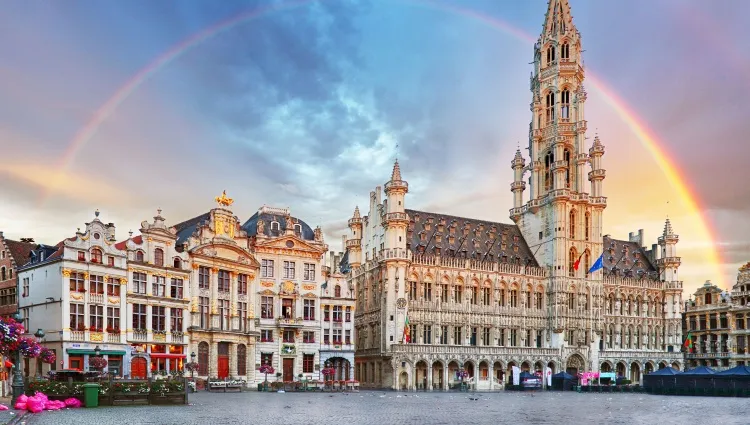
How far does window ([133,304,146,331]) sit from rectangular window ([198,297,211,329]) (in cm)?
641

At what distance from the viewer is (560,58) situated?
113562 millimetres

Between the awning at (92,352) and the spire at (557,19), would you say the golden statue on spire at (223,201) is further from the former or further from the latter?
the spire at (557,19)

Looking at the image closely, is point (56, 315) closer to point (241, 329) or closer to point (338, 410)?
point (241, 329)

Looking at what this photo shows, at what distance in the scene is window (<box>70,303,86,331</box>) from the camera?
64.6 metres

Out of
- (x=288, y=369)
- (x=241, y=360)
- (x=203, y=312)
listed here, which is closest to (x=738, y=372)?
(x=288, y=369)

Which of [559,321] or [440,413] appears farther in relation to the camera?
[559,321]

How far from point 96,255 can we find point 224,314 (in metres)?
15.0

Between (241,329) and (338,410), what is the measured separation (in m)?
37.4

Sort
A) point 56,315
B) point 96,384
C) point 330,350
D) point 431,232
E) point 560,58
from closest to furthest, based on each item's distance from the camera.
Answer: point 96,384 → point 56,315 → point 330,350 → point 431,232 → point 560,58

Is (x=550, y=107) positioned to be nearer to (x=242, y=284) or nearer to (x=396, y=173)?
(x=396, y=173)

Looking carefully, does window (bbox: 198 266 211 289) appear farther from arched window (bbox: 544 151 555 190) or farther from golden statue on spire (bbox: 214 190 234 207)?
arched window (bbox: 544 151 555 190)

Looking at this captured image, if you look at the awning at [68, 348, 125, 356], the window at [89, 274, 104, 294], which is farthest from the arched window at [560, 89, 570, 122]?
the awning at [68, 348, 125, 356]

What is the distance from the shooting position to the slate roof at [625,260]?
375 feet

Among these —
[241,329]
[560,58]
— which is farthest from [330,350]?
[560,58]
